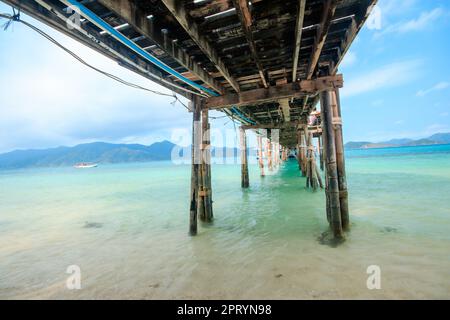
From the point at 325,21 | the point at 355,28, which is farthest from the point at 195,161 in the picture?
the point at 355,28

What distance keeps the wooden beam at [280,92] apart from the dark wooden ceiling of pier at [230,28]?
10.8 inches

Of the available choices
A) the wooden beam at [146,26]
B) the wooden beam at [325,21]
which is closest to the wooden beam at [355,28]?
the wooden beam at [325,21]

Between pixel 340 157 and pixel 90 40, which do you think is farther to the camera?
pixel 340 157

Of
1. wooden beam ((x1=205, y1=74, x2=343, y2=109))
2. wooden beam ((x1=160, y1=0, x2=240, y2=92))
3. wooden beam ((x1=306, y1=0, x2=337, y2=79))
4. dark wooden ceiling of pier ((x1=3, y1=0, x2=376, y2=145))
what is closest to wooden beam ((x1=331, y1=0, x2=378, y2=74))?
dark wooden ceiling of pier ((x1=3, y1=0, x2=376, y2=145))

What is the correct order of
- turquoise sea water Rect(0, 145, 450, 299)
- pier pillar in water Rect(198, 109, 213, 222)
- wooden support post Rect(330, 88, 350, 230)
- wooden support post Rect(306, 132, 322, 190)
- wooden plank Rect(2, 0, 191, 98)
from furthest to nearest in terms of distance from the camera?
wooden support post Rect(306, 132, 322, 190) < pier pillar in water Rect(198, 109, 213, 222) < wooden support post Rect(330, 88, 350, 230) < turquoise sea water Rect(0, 145, 450, 299) < wooden plank Rect(2, 0, 191, 98)

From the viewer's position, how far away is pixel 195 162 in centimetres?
570

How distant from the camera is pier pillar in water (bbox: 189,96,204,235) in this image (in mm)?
5562

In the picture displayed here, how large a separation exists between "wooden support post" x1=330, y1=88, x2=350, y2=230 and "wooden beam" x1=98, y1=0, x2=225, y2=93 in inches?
143

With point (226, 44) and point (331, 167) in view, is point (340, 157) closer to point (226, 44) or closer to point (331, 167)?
point (331, 167)

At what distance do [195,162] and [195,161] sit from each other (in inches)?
1.2

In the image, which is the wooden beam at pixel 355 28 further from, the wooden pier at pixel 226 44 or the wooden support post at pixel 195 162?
the wooden support post at pixel 195 162

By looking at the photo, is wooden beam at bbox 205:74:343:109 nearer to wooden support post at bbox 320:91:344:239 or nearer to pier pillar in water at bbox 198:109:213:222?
wooden support post at bbox 320:91:344:239
